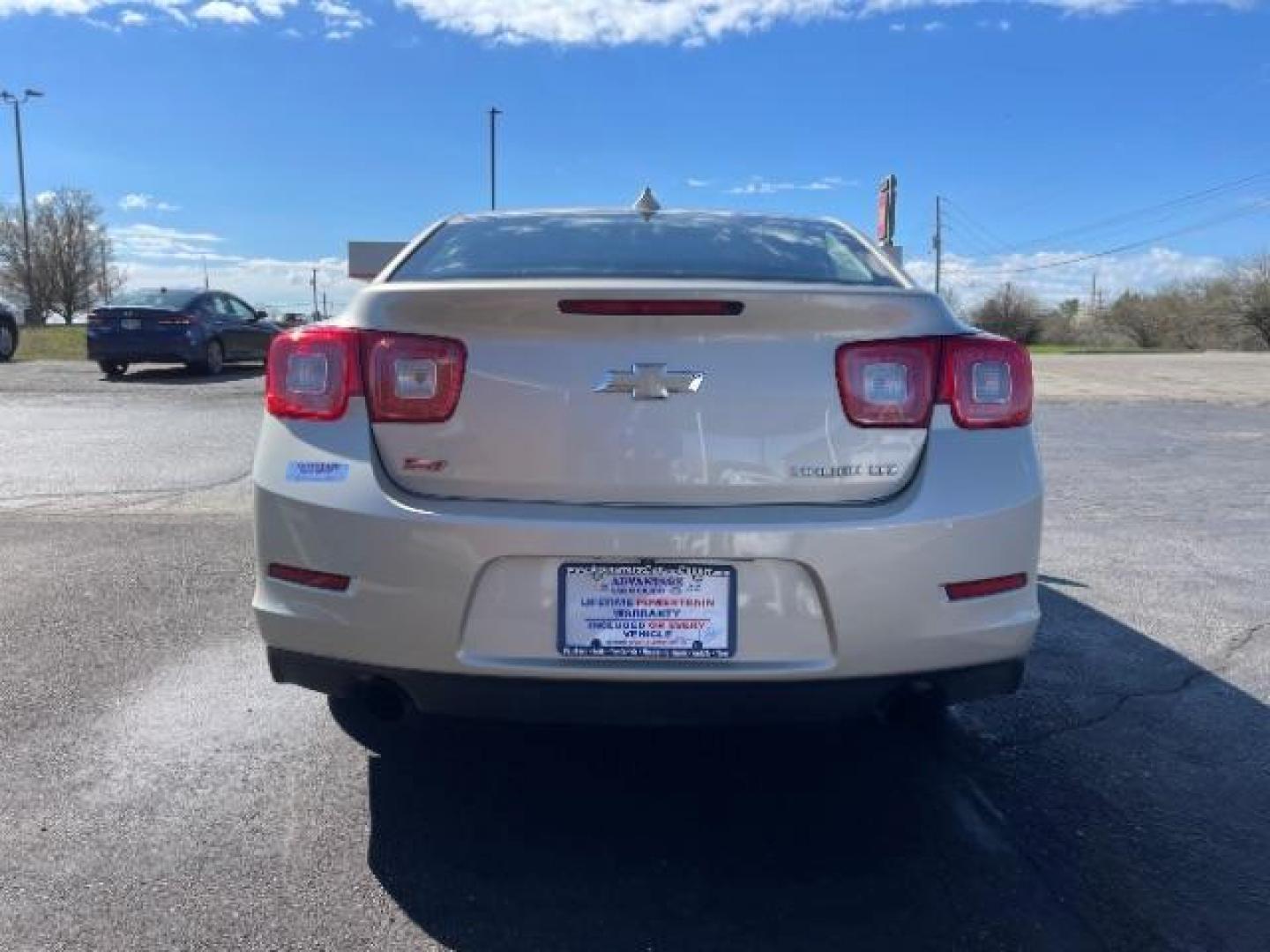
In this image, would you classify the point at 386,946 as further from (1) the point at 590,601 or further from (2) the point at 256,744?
(2) the point at 256,744

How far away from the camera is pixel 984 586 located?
100 inches

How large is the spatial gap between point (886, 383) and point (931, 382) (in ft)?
0.41

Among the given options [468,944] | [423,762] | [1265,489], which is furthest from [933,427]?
[1265,489]

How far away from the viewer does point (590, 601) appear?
2.44 m

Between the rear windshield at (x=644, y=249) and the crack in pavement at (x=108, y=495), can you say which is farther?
the crack in pavement at (x=108, y=495)

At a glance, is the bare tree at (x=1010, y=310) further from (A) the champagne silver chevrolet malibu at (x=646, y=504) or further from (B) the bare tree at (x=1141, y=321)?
(A) the champagne silver chevrolet malibu at (x=646, y=504)

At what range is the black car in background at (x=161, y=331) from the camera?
1675 cm

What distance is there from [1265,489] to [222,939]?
8273 mm

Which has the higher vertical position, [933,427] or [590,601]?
[933,427]

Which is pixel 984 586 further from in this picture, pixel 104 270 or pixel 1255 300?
pixel 104 270

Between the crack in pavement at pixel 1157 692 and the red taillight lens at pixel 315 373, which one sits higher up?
the red taillight lens at pixel 315 373

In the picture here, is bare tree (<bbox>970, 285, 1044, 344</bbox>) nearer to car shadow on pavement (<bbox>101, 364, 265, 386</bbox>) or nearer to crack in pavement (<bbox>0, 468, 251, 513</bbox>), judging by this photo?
car shadow on pavement (<bbox>101, 364, 265, 386</bbox>)

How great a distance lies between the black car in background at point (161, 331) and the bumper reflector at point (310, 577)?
1579 centimetres

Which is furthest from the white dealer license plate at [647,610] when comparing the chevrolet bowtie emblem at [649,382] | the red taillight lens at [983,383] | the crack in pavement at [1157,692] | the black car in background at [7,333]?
the black car in background at [7,333]
